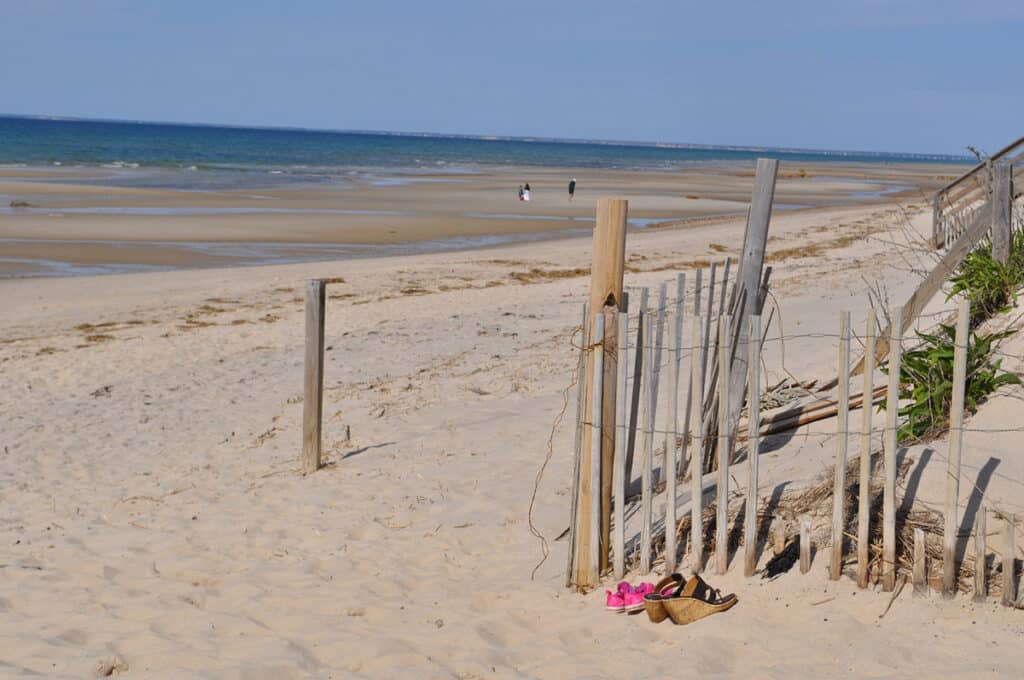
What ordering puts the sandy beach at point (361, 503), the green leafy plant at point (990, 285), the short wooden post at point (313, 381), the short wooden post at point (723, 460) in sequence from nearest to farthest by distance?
the sandy beach at point (361, 503)
the short wooden post at point (723, 460)
the short wooden post at point (313, 381)
the green leafy plant at point (990, 285)

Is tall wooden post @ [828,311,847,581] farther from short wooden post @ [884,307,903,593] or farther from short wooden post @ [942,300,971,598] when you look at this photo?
short wooden post @ [942,300,971,598]

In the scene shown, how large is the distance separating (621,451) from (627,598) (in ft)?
2.09

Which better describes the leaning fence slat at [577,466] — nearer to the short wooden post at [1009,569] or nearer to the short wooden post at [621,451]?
the short wooden post at [621,451]

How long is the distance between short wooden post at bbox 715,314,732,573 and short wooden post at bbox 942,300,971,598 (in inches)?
33.4

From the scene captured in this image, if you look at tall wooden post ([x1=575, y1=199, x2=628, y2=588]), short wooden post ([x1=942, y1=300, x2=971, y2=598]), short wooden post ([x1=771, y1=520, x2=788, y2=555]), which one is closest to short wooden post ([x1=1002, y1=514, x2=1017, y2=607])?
short wooden post ([x1=942, y1=300, x2=971, y2=598])

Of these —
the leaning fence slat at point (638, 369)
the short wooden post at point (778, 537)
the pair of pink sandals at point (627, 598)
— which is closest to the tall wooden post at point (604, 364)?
the leaning fence slat at point (638, 369)

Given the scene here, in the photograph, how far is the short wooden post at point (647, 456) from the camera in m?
4.44

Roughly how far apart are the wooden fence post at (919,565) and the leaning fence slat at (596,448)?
51.7 inches

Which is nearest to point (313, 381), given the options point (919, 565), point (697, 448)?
point (697, 448)

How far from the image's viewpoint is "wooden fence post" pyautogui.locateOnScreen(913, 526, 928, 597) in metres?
4.01

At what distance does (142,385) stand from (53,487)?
2680mm

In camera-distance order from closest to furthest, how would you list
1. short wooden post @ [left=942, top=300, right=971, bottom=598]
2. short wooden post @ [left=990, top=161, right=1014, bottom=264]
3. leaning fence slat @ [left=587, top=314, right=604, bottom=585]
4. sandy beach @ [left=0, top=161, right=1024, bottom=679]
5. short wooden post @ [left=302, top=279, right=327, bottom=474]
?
short wooden post @ [left=942, top=300, right=971, bottom=598] < sandy beach @ [left=0, top=161, right=1024, bottom=679] < leaning fence slat @ [left=587, top=314, right=604, bottom=585] < short wooden post @ [left=302, top=279, right=327, bottom=474] < short wooden post @ [left=990, top=161, right=1014, bottom=264]

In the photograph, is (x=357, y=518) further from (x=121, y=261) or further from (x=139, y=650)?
(x=121, y=261)

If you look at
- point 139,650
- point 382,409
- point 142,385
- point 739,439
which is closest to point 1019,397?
point 739,439
